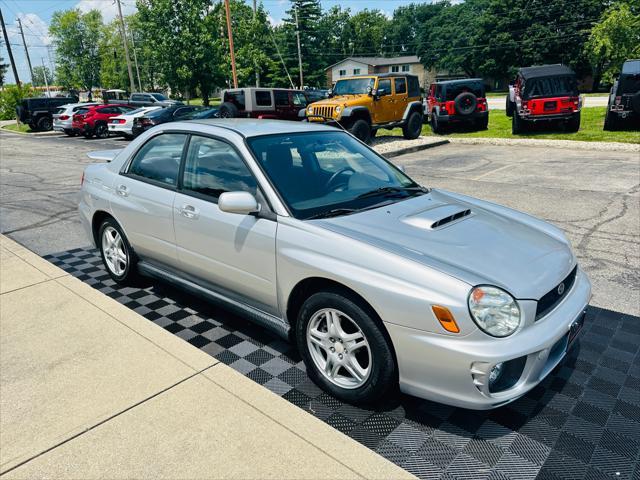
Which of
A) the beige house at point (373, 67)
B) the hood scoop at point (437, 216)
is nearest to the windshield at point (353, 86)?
the hood scoop at point (437, 216)

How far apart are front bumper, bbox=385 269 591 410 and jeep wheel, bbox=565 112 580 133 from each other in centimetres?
1569

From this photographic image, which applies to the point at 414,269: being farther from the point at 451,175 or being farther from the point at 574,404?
the point at 451,175

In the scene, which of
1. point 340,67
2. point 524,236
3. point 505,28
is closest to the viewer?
point 524,236

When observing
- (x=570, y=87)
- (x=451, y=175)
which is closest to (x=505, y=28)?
(x=570, y=87)

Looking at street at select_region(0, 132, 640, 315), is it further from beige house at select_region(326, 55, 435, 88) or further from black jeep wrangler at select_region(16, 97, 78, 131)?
beige house at select_region(326, 55, 435, 88)

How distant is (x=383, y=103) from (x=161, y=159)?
42.2 feet

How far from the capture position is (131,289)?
4801 millimetres

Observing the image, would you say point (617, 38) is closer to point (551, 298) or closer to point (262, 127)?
point (262, 127)

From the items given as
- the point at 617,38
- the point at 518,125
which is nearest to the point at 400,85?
the point at 518,125

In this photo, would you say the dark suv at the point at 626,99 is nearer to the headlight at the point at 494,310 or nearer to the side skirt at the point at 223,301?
the headlight at the point at 494,310

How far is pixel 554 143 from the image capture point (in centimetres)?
1466

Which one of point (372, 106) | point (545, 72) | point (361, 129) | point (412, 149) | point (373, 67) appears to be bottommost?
point (412, 149)

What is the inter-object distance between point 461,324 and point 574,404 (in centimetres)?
113

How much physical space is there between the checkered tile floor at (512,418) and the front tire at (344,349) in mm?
147
